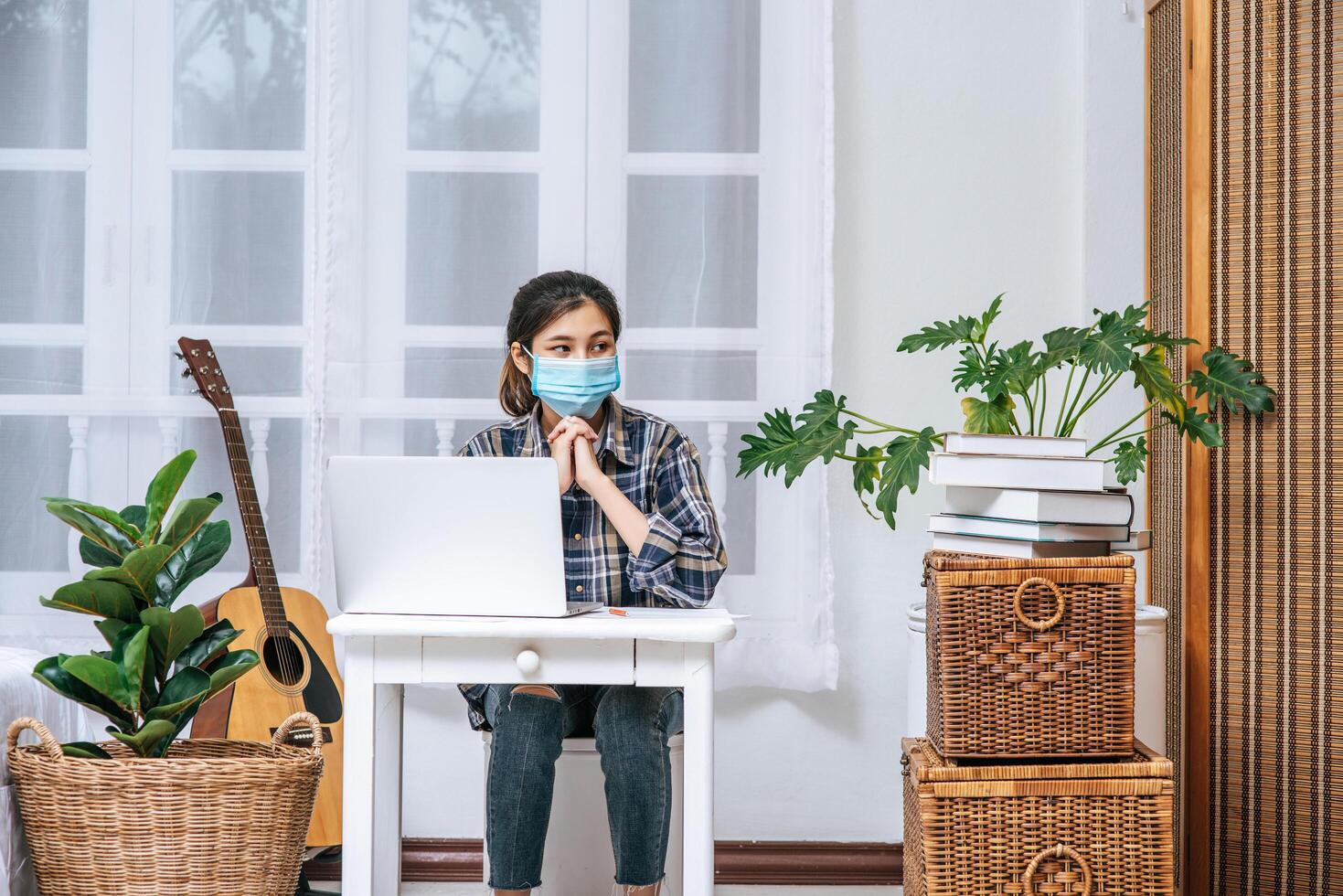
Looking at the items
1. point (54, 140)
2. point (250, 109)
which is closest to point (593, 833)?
point (250, 109)

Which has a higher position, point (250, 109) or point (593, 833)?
point (250, 109)

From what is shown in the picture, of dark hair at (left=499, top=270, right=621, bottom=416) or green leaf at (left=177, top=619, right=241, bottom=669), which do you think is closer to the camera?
green leaf at (left=177, top=619, right=241, bottom=669)

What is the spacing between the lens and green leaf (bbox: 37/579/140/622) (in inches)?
58.2

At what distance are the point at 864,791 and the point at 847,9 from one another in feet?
5.39

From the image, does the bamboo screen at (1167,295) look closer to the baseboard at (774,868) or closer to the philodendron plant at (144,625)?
the baseboard at (774,868)

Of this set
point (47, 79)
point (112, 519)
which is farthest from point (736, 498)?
point (47, 79)

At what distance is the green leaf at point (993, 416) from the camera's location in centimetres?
173

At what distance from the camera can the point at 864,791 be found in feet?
7.93

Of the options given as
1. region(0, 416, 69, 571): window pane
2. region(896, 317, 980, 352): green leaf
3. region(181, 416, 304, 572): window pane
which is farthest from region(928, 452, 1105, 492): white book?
region(0, 416, 69, 571): window pane

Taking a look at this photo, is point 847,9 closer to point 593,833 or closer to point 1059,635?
point 1059,635

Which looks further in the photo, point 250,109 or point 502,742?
point 250,109

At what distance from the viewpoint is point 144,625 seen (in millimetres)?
1486

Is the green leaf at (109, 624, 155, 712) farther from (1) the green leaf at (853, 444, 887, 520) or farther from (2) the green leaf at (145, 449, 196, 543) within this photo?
(1) the green leaf at (853, 444, 887, 520)

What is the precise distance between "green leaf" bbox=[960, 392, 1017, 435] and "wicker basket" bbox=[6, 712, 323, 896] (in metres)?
1.10
